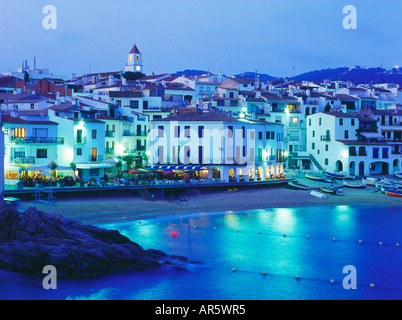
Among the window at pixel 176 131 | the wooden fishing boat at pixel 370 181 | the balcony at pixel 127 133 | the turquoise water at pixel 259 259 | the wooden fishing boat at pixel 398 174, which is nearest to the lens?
the turquoise water at pixel 259 259

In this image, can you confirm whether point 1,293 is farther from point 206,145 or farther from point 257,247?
point 206,145

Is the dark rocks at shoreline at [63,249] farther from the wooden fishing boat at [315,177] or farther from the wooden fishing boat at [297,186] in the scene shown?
the wooden fishing boat at [315,177]

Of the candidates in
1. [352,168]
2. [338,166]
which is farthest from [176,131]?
[352,168]

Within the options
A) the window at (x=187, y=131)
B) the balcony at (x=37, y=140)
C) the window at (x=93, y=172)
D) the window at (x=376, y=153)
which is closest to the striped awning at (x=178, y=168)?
the window at (x=187, y=131)

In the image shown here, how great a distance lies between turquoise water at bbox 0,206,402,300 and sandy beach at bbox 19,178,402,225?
6.63ft

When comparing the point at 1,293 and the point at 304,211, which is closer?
the point at 1,293

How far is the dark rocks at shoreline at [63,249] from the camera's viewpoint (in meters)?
30.5

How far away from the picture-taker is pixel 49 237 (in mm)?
31969

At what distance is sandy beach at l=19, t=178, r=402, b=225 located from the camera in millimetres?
46062

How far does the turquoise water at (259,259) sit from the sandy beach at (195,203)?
2022 millimetres

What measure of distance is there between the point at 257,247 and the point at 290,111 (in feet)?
148

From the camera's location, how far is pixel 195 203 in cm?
5422

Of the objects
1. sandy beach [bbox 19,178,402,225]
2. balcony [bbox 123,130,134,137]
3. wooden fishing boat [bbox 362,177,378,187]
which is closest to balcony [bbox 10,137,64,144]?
sandy beach [bbox 19,178,402,225]
